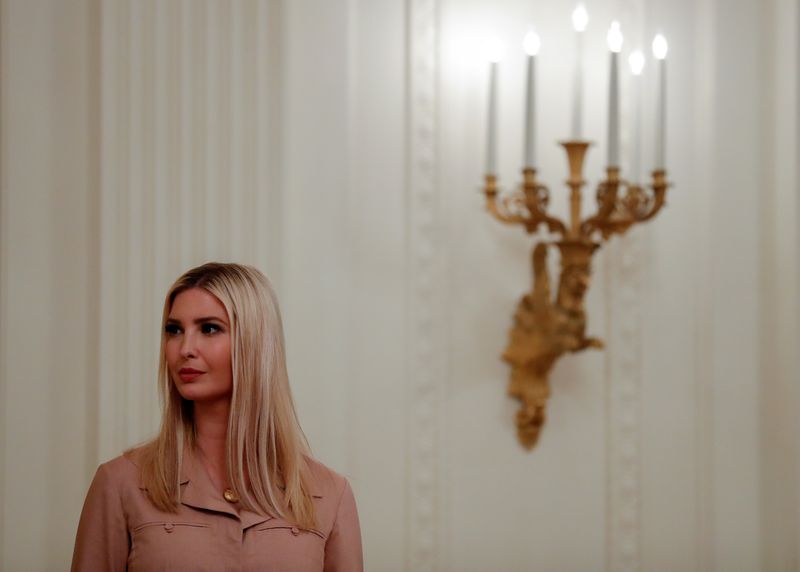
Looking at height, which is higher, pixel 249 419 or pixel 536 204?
pixel 536 204

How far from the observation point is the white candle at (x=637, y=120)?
261 cm

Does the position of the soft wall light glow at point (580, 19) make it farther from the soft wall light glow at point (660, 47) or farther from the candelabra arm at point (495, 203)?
the candelabra arm at point (495, 203)

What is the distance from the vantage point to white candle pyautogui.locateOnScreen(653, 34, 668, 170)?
2.59 m

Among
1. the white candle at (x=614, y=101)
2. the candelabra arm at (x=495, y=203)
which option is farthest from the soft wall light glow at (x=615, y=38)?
the candelabra arm at (x=495, y=203)

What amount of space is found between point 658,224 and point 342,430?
935 mm

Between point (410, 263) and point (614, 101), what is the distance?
0.59 meters

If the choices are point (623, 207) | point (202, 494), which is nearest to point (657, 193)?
point (623, 207)

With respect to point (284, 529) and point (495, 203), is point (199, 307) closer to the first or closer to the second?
point (284, 529)

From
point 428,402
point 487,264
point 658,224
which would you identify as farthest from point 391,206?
point 658,224

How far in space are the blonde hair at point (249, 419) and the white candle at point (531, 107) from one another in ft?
3.15

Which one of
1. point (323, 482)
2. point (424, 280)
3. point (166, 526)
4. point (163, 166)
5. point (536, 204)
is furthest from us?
point (424, 280)

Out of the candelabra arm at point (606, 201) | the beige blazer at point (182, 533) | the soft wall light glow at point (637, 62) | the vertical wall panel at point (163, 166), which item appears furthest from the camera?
the soft wall light glow at point (637, 62)

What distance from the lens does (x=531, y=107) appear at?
255 cm

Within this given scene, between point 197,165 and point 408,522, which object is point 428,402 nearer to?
point 408,522
